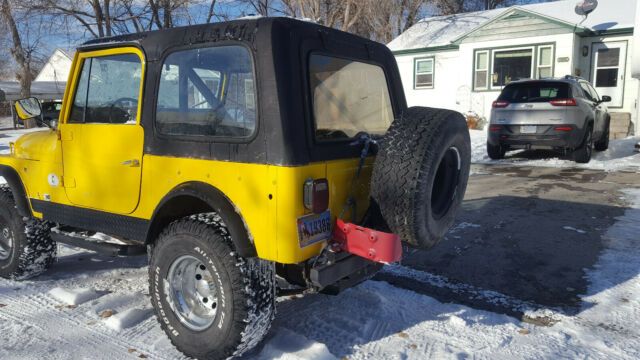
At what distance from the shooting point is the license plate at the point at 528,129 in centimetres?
983

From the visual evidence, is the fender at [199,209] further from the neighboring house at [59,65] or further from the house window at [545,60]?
the neighboring house at [59,65]

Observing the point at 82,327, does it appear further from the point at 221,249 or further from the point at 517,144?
the point at 517,144

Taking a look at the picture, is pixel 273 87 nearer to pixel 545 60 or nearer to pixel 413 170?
pixel 413 170

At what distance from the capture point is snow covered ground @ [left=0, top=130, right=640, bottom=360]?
3035 millimetres

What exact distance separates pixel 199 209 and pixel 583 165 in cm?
993

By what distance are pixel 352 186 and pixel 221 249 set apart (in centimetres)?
92

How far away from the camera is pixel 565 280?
4156 mm

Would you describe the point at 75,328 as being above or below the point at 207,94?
below

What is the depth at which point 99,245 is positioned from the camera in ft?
12.0

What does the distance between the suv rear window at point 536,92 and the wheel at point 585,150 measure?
1223 millimetres

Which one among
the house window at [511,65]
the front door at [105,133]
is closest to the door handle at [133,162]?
the front door at [105,133]

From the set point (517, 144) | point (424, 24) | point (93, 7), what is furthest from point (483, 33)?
point (93, 7)

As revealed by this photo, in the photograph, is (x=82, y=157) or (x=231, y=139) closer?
(x=231, y=139)

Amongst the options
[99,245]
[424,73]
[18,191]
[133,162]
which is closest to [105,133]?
[133,162]
